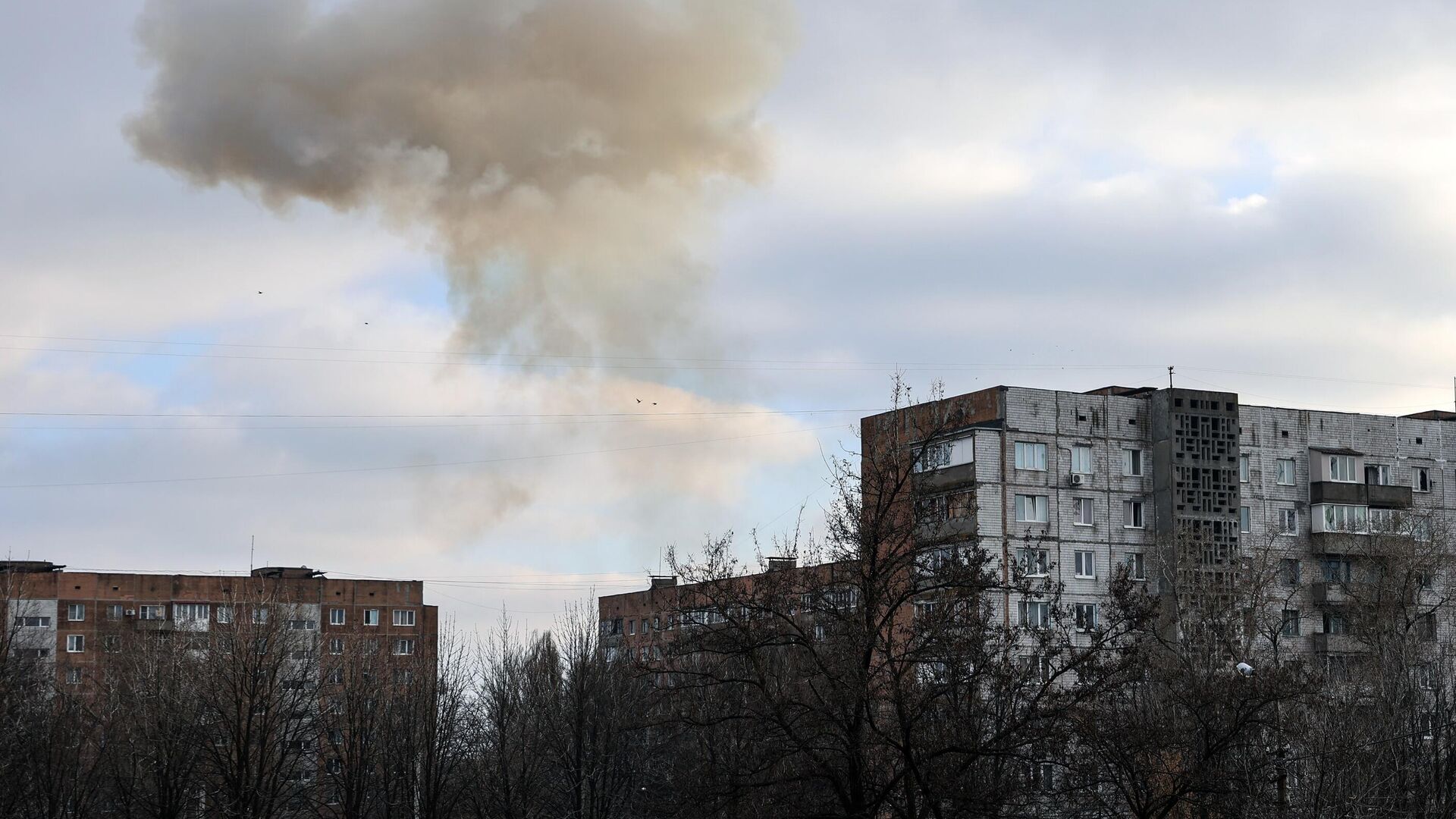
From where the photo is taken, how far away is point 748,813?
38.6m

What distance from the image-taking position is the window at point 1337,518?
7550cm

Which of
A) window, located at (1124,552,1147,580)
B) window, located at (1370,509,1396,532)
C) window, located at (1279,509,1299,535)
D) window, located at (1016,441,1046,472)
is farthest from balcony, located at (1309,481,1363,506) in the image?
window, located at (1016,441,1046,472)

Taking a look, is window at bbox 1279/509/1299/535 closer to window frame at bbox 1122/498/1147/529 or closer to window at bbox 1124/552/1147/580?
window frame at bbox 1122/498/1147/529

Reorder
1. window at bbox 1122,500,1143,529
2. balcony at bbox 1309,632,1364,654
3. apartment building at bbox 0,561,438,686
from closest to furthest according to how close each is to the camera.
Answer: window at bbox 1122,500,1143,529, balcony at bbox 1309,632,1364,654, apartment building at bbox 0,561,438,686

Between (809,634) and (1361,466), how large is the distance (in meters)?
52.3

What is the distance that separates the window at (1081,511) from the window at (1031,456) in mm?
2248

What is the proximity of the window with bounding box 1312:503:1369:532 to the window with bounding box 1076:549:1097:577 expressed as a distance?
12.4m

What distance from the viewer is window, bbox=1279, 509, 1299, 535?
7538 cm

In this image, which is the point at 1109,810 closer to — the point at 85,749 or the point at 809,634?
the point at 809,634

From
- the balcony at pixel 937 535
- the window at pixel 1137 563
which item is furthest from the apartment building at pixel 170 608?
the balcony at pixel 937 535

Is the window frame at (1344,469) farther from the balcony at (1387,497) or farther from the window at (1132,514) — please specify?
the window at (1132,514)

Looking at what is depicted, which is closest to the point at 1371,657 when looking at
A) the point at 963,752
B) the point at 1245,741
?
the point at 1245,741

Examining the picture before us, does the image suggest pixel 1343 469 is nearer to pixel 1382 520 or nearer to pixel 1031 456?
pixel 1382 520

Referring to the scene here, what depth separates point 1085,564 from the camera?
71125 millimetres
